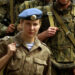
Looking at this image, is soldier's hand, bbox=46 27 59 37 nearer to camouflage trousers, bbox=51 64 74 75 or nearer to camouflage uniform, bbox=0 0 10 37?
camouflage trousers, bbox=51 64 74 75

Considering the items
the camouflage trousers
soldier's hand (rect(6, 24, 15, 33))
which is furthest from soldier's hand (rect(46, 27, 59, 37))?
soldier's hand (rect(6, 24, 15, 33))

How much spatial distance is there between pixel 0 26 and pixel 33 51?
6.58 feet

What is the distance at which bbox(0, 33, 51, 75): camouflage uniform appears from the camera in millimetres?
3533

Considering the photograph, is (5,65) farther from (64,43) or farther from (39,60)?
(64,43)

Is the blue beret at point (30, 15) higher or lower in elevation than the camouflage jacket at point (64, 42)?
higher

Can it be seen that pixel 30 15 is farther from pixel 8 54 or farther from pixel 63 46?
pixel 63 46

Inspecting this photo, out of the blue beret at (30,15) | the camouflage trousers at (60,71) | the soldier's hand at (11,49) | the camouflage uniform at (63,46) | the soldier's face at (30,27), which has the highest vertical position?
the blue beret at (30,15)

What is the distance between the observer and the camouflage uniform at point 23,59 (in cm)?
353

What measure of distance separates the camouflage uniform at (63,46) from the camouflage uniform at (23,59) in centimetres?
95

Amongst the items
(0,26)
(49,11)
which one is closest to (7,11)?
(0,26)

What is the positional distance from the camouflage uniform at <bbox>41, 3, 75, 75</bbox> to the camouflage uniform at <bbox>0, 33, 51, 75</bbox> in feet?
3.12

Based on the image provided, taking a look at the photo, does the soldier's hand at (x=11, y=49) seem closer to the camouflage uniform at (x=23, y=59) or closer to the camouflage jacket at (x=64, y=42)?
the camouflage uniform at (x=23, y=59)

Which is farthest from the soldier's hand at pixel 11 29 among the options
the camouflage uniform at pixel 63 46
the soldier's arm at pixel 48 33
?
the soldier's arm at pixel 48 33

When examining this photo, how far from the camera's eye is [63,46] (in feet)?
14.9
